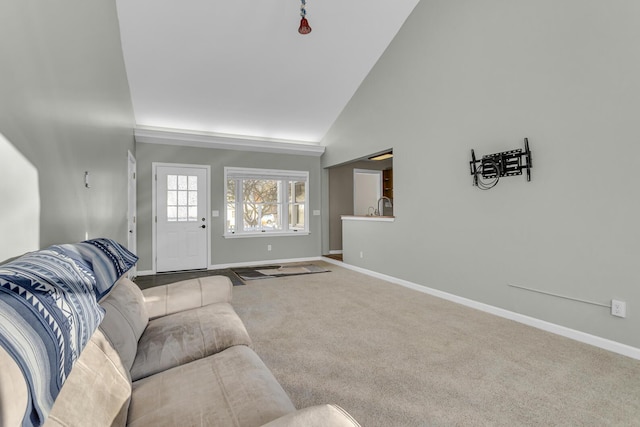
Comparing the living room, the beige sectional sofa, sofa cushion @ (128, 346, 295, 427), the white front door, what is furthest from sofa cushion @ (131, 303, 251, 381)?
the white front door

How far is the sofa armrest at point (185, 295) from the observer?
214 cm

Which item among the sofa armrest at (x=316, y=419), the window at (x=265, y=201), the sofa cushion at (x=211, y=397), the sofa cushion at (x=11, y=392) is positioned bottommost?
the sofa cushion at (x=211, y=397)

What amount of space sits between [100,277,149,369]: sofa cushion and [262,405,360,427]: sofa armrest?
86 centimetres

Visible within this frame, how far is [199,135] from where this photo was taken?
5914 mm

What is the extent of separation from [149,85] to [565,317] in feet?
19.2

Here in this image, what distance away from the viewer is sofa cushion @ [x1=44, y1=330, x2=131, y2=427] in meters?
0.78

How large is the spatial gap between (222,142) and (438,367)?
524 centimetres

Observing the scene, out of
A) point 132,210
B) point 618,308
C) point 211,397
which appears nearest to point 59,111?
point 211,397

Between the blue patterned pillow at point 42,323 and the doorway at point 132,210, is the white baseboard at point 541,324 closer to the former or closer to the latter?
the blue patterned pillow at point 42,323

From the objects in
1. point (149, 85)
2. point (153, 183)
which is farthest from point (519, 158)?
point (153, 183)

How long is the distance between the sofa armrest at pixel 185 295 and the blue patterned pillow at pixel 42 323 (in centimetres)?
124

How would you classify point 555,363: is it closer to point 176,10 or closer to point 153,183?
point 176,10

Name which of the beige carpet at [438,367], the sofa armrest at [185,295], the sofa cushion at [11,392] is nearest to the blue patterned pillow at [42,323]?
the sofa cushion at [11,392]

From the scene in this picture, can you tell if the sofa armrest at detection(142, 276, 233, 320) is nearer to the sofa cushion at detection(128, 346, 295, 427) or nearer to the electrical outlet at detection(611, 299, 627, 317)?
the sofa cushion at detection(128, 346, 295, 427)
